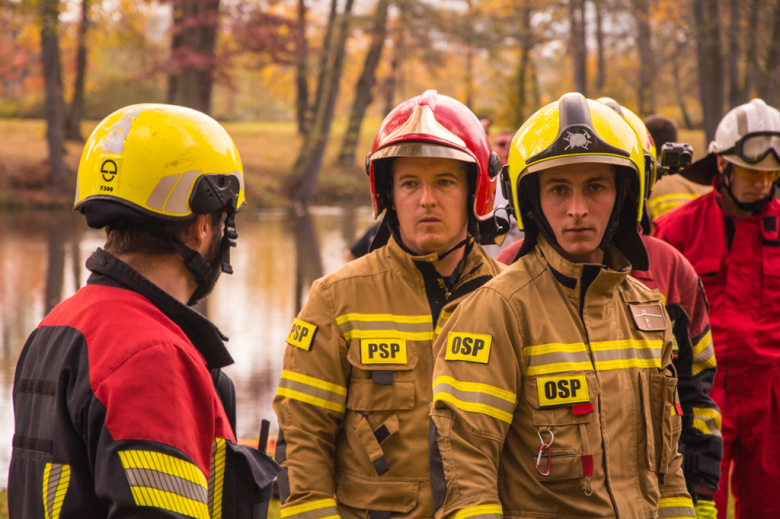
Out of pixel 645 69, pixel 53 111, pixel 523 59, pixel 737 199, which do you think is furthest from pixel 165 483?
pixel 645 69

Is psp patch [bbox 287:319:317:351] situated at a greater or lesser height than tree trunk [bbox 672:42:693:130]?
lesser

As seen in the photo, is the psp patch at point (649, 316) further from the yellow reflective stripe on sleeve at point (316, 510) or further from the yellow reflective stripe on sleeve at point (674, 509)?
the yellow reflective stripe on sleeve at point (316, 510)

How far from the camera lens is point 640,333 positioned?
91.3 inches

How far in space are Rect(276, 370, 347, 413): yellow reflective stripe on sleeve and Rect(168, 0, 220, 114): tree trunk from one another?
77.6ft

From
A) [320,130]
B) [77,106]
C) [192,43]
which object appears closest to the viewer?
[192,43]

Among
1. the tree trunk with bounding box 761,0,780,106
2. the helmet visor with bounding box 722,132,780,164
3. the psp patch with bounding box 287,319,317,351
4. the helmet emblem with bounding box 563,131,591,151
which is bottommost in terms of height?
the psp patch with bounding box 287,319,317,351

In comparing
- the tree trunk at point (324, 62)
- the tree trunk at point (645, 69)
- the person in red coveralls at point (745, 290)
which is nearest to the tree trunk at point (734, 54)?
the person in red coveralls at point (745, 290)

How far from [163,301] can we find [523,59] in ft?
111

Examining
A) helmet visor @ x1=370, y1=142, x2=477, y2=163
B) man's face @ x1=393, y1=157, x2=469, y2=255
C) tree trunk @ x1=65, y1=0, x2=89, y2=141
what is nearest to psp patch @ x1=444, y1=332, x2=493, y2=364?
man's face @ x1=393, y1=157, x2=469, y2=255

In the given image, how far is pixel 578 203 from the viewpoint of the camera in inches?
93.2

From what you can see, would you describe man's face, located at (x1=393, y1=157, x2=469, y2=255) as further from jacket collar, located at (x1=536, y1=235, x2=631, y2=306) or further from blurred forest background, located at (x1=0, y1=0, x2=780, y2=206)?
blurred forest background, located at (x1=0, y1=0, x2=780, y2=206)

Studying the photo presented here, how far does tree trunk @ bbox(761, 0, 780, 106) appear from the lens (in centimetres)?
1392

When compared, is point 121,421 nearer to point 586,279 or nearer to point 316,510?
point 316,510

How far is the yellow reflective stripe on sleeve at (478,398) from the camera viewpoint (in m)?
2.05
